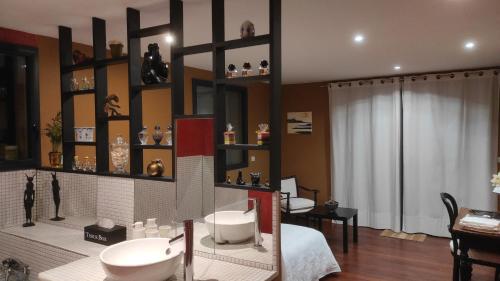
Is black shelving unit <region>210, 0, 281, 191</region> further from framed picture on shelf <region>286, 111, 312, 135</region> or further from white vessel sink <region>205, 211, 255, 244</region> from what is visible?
framed picture on shelf <region>286, 111, 312, 135</region>

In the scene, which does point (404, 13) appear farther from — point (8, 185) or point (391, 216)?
point (391, 216)

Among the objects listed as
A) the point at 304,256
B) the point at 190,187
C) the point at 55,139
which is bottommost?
the point at 304,256

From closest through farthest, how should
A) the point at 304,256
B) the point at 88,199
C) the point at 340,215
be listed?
the point at 88,199 → the point at 304,256 → the point at 340,215

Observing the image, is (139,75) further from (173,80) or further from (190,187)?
(190,187)

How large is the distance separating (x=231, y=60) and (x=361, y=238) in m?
3.22

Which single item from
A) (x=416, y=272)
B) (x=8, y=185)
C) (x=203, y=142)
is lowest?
(x=416, y=272)

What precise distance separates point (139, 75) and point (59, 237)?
132cm

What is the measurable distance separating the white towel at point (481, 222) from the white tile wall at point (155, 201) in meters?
2.58

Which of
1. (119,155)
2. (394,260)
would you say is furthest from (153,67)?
(394,260)

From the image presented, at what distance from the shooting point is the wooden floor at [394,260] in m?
3.99

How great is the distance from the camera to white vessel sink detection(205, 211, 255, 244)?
7.11 ft

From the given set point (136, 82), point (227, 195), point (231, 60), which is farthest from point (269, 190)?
point (231, 60)

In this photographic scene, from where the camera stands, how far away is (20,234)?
2.71 meters

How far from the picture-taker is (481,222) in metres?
3.26
